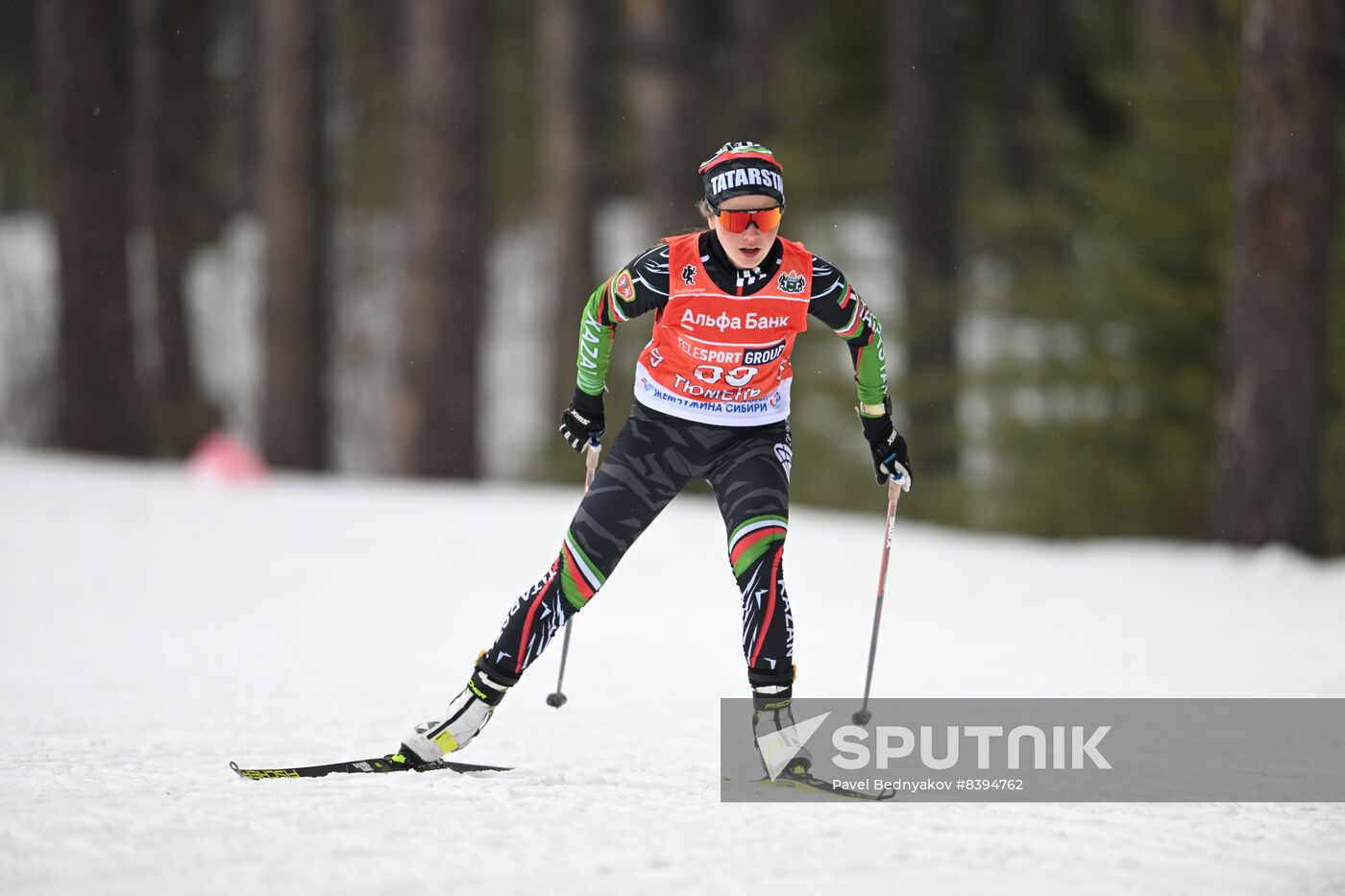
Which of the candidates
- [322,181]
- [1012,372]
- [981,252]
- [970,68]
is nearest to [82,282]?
[322,181]

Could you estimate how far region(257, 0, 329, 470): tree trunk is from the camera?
600 inches

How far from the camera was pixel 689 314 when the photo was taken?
15.9 ft

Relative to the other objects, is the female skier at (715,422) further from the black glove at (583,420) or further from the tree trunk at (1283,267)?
the tree trunk at (1283,267)

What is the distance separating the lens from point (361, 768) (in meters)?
4.77

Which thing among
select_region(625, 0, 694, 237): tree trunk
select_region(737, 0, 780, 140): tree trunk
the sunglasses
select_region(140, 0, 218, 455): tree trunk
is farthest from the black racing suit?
select_region(140, 0, 218, 455): tree trunk

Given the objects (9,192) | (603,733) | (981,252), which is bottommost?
(603,733)

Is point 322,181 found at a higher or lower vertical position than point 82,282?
higher

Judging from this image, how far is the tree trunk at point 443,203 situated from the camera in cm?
1384

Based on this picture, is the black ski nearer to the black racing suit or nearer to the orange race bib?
the black racing suit

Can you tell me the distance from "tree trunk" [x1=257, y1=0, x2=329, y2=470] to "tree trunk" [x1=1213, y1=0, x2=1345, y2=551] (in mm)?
9499

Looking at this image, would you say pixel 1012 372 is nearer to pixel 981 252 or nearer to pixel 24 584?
pixel 981 252

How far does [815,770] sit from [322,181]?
Result: 468 inches

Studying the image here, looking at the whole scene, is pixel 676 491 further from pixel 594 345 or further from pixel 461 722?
pixel 461 722

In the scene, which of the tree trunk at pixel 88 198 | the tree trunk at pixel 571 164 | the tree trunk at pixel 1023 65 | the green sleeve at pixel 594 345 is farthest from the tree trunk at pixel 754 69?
the green sleeve at pixel 594 345
